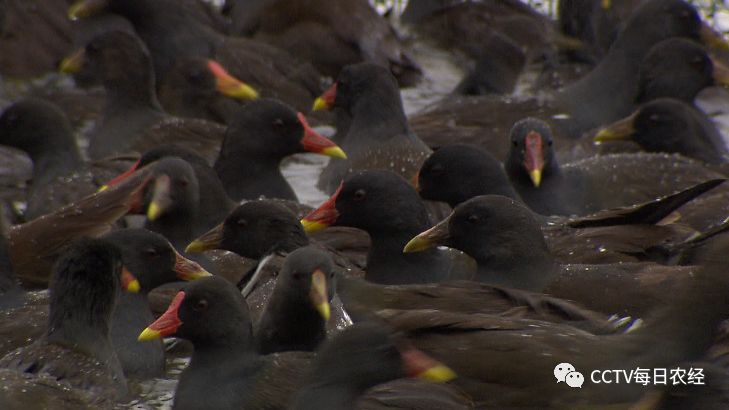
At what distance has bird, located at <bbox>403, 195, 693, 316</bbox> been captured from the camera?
26.1 ft

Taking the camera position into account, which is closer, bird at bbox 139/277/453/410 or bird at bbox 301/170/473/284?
bird at bbox 139/277/453/410

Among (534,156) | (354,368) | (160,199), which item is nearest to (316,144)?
(534,156)

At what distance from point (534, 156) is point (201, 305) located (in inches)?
139

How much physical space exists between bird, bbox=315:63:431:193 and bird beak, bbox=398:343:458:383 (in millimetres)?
4818

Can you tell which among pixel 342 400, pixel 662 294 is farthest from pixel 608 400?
pixel 662 294

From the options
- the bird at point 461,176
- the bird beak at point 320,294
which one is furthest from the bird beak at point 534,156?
the bird beak at point 320,294

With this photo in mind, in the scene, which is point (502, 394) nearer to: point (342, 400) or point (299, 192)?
point (342, 400)

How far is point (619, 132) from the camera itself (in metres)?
11.8

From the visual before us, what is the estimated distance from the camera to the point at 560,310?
743 cm

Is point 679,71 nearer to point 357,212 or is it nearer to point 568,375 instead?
point 357,212

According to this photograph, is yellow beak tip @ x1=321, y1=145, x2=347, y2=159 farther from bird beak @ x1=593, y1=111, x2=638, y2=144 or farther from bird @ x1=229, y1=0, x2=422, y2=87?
bird @ x1=229, y1=0, x2=422, y2=87

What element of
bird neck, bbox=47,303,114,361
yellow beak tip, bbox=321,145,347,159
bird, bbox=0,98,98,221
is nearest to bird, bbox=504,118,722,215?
yellow beak tip, bbox=321,145,347,159

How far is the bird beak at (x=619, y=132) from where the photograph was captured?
1182 cm

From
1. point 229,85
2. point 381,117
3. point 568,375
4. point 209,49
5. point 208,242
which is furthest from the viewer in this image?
point 209,49
